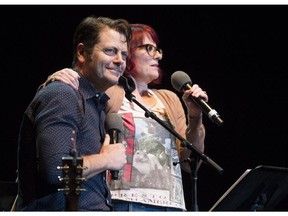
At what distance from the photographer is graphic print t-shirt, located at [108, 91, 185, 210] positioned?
282 cm

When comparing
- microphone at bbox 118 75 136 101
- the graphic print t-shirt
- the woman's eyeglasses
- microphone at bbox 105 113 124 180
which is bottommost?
the graphic print t-shirt

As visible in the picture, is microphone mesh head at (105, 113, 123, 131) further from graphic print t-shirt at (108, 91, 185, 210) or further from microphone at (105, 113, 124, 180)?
graphic print t-shirt at (108, 91, 185, 210)

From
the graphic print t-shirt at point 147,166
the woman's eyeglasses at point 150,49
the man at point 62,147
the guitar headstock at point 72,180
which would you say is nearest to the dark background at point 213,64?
the woman's eyeglasses at point 150,49

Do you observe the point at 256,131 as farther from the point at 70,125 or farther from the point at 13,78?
the point at 70,125

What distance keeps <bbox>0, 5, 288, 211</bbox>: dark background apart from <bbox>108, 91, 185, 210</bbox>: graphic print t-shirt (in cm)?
141

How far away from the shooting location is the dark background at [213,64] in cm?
420

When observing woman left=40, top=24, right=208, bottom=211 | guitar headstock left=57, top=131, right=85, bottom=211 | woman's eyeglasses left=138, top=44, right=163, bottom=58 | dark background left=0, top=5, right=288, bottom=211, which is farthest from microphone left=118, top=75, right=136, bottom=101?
dark background left=0, top=5, right=288, bottom=211

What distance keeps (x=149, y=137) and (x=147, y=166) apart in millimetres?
140

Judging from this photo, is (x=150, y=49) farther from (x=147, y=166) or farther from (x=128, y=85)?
(x=147, y=166)

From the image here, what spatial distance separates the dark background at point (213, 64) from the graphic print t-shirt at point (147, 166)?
1407 millimetres

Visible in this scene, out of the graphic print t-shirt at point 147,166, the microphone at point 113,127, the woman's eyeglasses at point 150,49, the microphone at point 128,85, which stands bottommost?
the graphic print t-shirt at point 147,166

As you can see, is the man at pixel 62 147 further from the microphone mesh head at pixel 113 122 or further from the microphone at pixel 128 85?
the microphone at pixel 128 85

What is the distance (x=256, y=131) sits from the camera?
4.59m

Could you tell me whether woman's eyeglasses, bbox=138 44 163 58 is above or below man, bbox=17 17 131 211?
above
